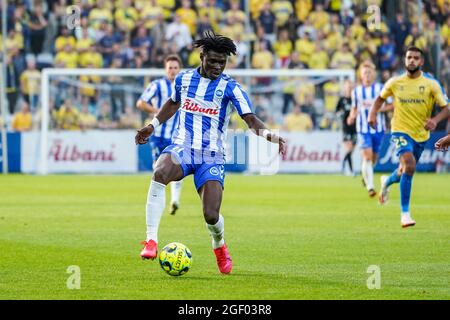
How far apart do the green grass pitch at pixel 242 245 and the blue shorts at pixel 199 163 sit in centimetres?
88

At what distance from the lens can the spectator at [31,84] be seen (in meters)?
28.8

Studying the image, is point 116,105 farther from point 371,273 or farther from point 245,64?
point 371,273

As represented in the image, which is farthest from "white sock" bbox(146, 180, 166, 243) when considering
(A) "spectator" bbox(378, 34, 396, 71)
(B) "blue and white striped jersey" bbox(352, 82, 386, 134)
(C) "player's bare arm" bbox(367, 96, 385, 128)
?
(A) "spectator" bbox(378, 34, 396, 71)

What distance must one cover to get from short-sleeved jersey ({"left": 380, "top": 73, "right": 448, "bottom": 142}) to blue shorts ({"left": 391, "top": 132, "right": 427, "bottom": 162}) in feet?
0.17

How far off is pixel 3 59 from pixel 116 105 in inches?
129

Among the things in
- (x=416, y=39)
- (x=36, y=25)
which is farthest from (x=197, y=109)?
(x=416, y=39)

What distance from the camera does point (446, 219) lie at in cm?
1558

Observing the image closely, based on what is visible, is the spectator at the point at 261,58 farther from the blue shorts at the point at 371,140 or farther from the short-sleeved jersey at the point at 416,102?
the short-sleeved jersey at the point at 416,102

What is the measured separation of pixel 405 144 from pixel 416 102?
2.06 ft

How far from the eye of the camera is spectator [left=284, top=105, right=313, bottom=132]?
94.8ft

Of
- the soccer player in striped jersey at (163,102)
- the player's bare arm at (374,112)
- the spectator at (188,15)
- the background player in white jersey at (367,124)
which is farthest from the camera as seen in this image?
the spectator at (188,15)

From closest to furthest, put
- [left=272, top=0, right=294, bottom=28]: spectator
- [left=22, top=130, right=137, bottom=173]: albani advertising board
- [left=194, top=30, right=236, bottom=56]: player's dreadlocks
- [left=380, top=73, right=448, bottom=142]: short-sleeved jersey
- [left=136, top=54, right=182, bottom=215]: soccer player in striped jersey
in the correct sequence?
[left=194, top=30, right=236, bottom=56]: player's dreadlocks, [left=380, top=73, right=448, bottom=142]: short-sleeved jersey, [left=136, top=54, right=182, bottom=215]: soccer player in striped jersey, [left=22, top=130, right=137, bottom=173]: albani advertising board, [left=272, top=0, right=294, bottom=28]: spectator

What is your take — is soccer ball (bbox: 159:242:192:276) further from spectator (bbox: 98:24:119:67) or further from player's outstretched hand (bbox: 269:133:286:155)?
spectator (bbox: 98:24:119:67)

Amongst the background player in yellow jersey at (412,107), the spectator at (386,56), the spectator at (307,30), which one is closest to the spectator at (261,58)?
the spectator at (307,30)
